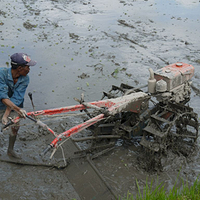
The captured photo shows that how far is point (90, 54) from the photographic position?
397 inches

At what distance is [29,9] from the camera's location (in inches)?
620

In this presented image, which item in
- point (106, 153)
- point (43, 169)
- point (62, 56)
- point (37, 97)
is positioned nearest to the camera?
point (43, 169)

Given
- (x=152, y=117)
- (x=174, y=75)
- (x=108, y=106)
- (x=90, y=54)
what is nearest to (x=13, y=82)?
(x=108, y=106)

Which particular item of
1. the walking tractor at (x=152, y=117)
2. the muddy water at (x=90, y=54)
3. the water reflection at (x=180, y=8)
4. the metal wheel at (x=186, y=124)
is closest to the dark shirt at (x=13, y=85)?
the walking tractor at (x=152, y=117)

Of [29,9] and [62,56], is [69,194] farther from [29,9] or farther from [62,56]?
[29,9]

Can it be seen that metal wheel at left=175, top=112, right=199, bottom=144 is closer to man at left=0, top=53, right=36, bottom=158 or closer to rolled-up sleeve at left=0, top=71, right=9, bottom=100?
man at left=0, top=53, right=36, bottom=158

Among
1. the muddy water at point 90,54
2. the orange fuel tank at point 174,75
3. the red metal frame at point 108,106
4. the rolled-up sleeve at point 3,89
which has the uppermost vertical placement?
the rolled-up sleeve at point 3,89

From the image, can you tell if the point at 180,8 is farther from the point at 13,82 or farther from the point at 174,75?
the point at 13,82

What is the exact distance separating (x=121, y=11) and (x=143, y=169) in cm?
1204

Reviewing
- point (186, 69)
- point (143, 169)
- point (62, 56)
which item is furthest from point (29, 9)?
point (143, 169)

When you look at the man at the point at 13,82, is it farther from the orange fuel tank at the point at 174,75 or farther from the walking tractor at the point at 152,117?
the orange fuel tank at the point at 174,75

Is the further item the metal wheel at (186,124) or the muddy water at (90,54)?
the metal wheel at (186,124)

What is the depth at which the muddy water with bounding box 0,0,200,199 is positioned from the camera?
4.72 m

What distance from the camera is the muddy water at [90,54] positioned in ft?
15.5
